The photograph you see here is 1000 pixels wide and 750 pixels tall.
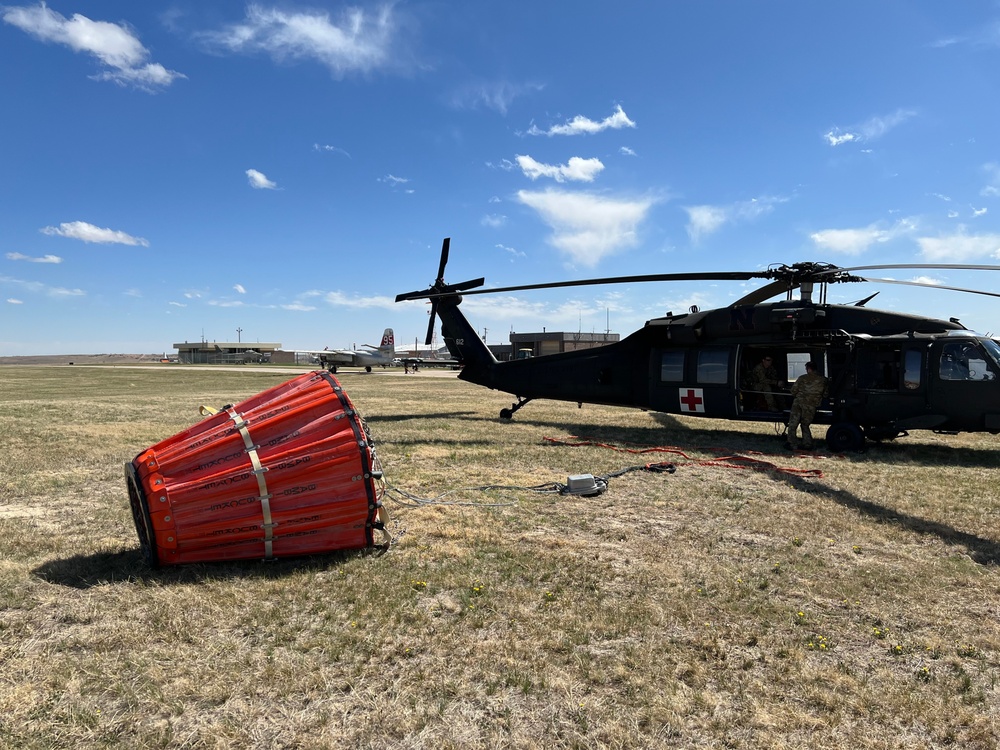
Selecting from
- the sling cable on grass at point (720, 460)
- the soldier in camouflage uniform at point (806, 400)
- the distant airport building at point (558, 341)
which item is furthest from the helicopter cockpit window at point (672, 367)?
the distant airport building at point (558, 341)

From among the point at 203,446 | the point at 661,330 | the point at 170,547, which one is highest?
the point at 661,330

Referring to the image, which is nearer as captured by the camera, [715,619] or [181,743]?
[181,743]

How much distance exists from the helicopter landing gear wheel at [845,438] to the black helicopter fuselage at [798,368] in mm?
50

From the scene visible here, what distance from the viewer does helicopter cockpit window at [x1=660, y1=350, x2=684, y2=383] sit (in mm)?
13203

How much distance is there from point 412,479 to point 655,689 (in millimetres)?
5858

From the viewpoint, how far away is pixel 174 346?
176 metres

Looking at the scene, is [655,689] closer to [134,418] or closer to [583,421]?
[583,421]

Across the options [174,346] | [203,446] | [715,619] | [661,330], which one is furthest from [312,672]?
[174,346]

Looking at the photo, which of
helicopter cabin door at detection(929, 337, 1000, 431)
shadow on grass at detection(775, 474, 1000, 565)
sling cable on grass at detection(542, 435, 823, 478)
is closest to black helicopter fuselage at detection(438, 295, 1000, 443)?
helicopter cabin door at detection(929, 337, 1000, 431)

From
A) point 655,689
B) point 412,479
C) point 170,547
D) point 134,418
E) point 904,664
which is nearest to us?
point 655,689

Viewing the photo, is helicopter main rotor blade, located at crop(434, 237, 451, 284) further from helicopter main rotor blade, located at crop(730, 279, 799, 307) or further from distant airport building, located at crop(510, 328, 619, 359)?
distant airport building, located at crop(510, 328, 619, 359)

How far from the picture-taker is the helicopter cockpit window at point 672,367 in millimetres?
13203

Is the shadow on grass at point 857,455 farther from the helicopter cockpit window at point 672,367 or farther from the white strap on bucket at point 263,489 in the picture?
the white strap on bucket at point 263,489

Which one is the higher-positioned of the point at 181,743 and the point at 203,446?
the point at 203,446
